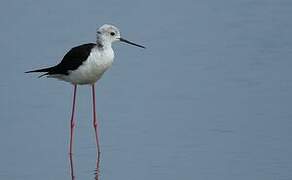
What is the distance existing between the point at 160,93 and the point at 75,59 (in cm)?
148

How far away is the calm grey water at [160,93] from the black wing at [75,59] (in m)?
0.64

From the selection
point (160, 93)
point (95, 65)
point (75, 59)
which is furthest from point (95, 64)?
point (160, 93)

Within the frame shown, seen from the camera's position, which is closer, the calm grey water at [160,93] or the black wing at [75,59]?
the calm grey water at [160,93]

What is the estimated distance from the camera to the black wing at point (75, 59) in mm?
11078

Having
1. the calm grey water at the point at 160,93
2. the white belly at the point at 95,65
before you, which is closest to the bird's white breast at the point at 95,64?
the white belly at the point at 95,65

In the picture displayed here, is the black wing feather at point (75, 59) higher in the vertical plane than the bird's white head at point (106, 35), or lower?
lower

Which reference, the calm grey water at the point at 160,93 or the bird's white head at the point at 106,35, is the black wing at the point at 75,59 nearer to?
the bird's white head at the point at 106,35

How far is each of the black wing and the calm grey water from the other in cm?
64

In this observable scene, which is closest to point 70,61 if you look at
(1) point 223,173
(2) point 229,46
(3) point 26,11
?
(1) point 223,173

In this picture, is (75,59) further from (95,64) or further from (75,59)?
(95,64)

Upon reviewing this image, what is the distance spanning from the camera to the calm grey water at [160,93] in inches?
394

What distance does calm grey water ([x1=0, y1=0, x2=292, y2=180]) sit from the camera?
1002 centimetres

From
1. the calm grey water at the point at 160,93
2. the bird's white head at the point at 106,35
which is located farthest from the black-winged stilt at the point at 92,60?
the calm grey water at the point at 160,93

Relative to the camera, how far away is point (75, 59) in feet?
36.6
